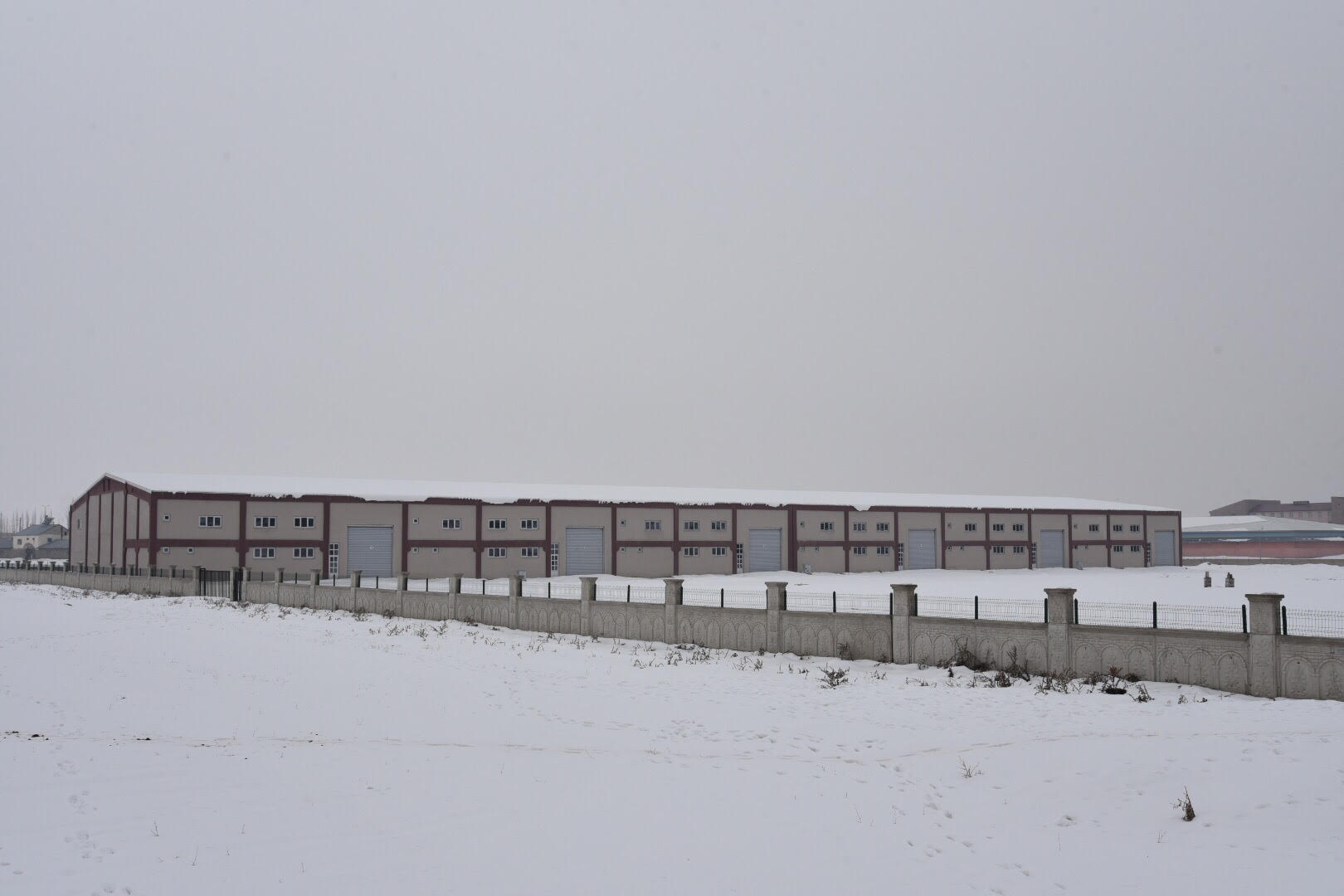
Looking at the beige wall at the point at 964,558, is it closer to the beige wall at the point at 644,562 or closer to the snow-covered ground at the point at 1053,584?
the snow-covered ground at the point at 1053,584

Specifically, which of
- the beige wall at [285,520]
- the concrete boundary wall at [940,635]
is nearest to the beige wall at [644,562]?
the beige wall at [285,520]

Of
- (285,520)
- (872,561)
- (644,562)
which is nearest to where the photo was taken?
(285,520)

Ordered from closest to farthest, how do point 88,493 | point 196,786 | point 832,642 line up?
1. point 196,786
2. point 832,642
3. point 88,493

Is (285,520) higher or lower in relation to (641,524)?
higher

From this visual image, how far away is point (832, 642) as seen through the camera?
2738 cm

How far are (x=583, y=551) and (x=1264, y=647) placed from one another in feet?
174

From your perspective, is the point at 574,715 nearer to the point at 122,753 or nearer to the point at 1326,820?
the point at 122,753

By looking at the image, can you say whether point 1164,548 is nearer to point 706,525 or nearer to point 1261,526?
point 706,525

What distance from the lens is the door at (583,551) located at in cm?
6938

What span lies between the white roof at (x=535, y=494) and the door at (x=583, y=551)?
2.33 meters

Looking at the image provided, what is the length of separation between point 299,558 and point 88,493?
22172mm

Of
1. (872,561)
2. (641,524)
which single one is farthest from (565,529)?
(872,561)

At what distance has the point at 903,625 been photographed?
1027 inches

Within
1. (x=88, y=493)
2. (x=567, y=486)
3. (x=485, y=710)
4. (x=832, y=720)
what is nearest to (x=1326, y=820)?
(x=832, y=720)
